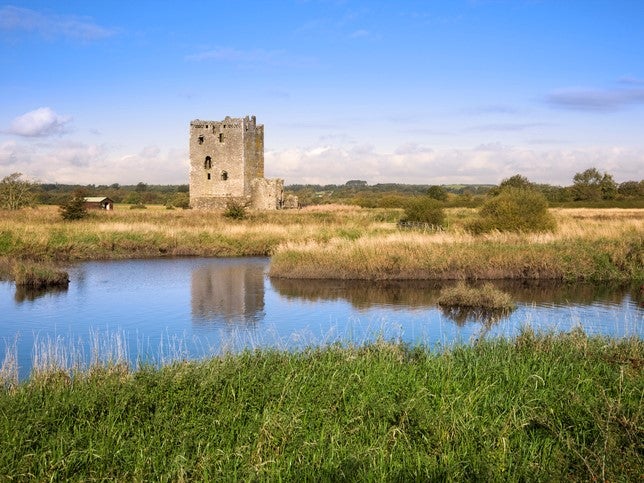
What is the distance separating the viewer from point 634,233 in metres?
26.0

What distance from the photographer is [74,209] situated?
1394 inches

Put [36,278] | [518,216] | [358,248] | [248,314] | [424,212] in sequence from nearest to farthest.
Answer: [248,314]
[36,278]
[358,248]
[518,216]
[424,212]

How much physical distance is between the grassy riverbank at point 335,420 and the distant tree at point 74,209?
96.3 ft

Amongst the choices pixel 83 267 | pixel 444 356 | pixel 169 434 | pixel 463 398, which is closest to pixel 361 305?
pixel 444 356

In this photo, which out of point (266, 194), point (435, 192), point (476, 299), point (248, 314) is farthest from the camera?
point (435, 192)

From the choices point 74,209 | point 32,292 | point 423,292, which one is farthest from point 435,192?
point 32,292

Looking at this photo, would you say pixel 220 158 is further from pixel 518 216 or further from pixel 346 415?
pixel 346 415

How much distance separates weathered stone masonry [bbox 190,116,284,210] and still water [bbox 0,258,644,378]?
23022mm

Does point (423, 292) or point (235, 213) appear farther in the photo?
point (235, 213)

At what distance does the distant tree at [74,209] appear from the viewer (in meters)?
35.2

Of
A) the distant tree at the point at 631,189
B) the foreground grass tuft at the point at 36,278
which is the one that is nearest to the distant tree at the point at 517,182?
the distant tree at the point at 631,189

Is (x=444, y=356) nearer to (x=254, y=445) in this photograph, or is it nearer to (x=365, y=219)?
(x=254, y=445)

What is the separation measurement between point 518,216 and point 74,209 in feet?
76.8

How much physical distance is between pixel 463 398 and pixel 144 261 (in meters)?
22.1
